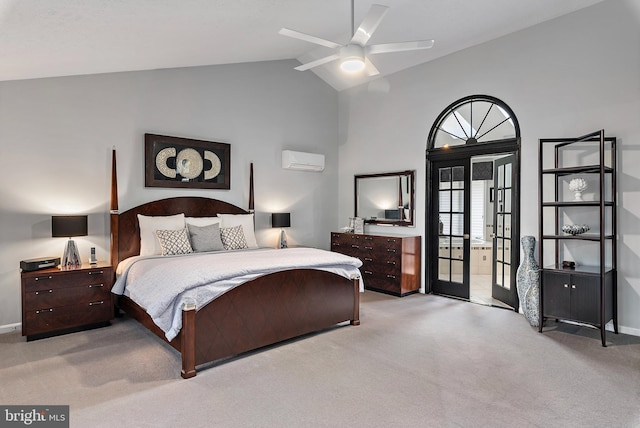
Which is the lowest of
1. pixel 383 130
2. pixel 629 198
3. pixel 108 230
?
pixel 108 230

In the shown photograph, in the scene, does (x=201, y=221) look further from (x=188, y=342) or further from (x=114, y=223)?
(x=188, y=342)

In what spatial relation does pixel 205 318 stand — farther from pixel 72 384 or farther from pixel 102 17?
pixel 102 17

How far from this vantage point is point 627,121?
12.5 feet

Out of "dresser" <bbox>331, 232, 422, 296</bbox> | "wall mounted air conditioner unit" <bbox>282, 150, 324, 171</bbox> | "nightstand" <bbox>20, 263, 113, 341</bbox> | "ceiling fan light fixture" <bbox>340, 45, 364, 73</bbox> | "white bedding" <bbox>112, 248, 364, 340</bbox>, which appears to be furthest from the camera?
"wall mounted air conditioner unit" <bbox>282, 150, 324, 171</bbox>

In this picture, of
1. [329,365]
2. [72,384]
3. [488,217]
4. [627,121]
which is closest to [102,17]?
[72,384]

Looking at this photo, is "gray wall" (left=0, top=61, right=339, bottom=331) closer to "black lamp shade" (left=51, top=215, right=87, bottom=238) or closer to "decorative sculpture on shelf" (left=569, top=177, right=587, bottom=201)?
"black lamp shade" (left=51, top=215, right=87, bottom=238)

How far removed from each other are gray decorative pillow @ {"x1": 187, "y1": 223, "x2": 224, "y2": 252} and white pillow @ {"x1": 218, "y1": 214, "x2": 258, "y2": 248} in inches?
16.1

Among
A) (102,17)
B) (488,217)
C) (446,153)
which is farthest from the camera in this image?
(488,217)

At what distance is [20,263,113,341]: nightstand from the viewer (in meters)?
3.52

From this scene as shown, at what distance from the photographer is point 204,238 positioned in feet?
15.0

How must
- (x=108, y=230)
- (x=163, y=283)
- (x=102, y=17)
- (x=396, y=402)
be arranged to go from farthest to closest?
(x=108, y=230) → (x=163, y=283) → (x=102, y=17) → (x=396, y=402)

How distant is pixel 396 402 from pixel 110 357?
2.37 meters

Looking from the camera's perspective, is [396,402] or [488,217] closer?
[396,402]

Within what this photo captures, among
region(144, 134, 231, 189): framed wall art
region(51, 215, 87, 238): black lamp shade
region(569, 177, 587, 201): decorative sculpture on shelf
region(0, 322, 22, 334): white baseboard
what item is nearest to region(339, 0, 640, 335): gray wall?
region(569, 177, 587, 201): decorative sculpture on shelf
